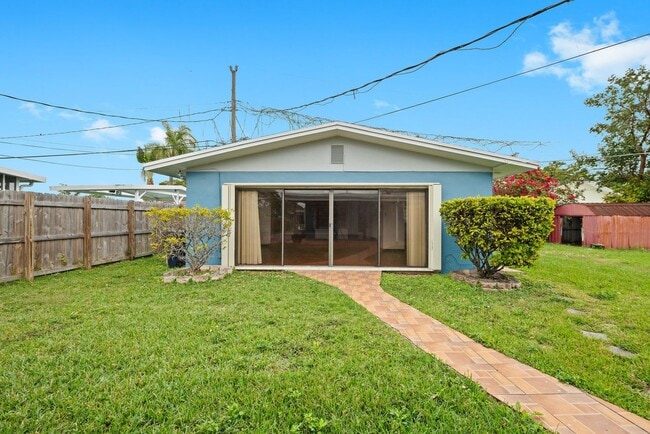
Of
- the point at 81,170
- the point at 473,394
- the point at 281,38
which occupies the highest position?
the point at 281,38

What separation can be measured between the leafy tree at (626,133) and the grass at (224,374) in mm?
22719

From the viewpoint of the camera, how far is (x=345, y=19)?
9734 millimetres

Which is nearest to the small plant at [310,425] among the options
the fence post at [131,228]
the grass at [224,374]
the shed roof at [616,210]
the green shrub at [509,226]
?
the grass at [224,374]

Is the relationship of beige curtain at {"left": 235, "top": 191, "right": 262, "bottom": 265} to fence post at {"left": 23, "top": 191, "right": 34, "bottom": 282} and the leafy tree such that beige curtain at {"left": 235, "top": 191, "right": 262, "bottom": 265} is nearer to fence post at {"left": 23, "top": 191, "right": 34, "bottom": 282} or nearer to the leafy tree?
fence post at {"left": 23, "top": 191, "right": 34, "bottom": 282}

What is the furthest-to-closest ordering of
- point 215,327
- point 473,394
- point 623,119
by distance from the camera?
1. point 623,119
2. point 215,327
3. point 473,394

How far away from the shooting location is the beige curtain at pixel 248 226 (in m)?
8.39

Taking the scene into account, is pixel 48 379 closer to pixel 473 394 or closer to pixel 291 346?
pixel 291 346

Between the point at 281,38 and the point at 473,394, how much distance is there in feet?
37.9

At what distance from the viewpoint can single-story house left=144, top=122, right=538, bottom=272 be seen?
809cm

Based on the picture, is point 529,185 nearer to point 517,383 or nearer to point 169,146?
point 517,383

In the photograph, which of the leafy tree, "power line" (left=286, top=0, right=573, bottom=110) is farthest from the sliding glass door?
the leafy tree

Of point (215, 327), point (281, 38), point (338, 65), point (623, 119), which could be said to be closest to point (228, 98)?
point (281, 38)

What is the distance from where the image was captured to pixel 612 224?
50.0 ft

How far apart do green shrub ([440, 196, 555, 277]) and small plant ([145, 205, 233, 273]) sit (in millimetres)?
5136
